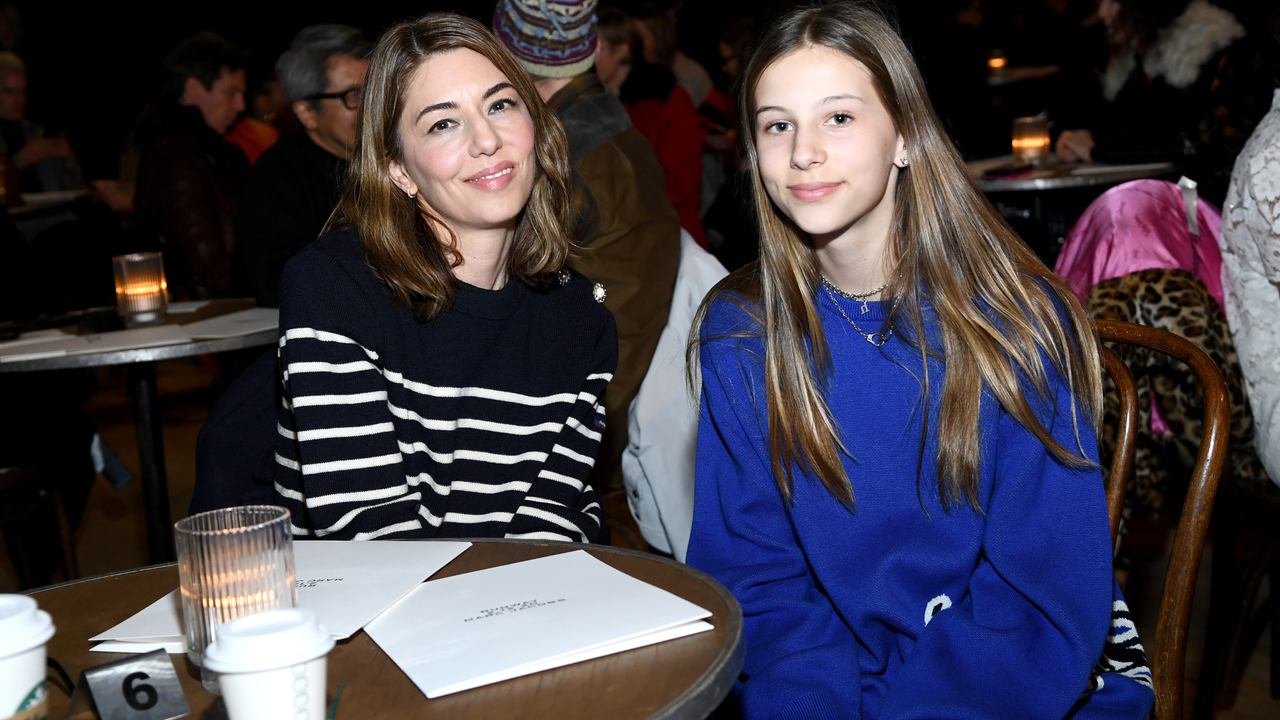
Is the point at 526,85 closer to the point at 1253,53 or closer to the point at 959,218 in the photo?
the point at 959,218

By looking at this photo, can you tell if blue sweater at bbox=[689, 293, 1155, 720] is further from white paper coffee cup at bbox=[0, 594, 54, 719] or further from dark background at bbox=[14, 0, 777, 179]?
dark background at bbox=[14, 0, 777, 179]

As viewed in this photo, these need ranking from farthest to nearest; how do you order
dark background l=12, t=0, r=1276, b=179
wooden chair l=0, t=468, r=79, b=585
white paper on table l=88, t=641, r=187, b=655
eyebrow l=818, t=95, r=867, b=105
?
dark background l=12, t=0, r=1276, b=179 → wooden chair l=0, t=468, r=79, b=585 → eyebrow l=818, t=95, r=867, b=105 → white paper on table l=88, t=641, r=187, b=655

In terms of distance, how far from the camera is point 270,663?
0.70m

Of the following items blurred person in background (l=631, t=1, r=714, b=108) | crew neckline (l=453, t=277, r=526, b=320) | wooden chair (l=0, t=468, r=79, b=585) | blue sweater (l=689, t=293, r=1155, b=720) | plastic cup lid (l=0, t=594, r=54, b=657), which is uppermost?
blurred person in background (l=631, t=1, r=714, b=108)

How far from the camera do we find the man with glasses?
325 centimetres

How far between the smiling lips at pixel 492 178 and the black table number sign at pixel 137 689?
978 mm

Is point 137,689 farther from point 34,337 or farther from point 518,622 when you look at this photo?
point 34,337

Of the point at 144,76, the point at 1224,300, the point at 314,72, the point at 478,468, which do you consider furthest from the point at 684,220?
the point at 144,76

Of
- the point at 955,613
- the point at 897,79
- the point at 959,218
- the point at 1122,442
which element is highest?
the point at 897,79

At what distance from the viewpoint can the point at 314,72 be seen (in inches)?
133

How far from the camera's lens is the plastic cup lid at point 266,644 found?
0.70 m

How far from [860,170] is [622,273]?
0.98 metres

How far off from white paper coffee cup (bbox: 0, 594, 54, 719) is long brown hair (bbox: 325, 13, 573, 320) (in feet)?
3.05

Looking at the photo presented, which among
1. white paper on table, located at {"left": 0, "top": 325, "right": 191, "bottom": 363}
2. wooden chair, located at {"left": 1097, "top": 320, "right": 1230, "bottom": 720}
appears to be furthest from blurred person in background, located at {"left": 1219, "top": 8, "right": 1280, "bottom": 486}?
white paper on table, located at {"left": 0, "top": 325, "right": 191, "bottom": 363}
